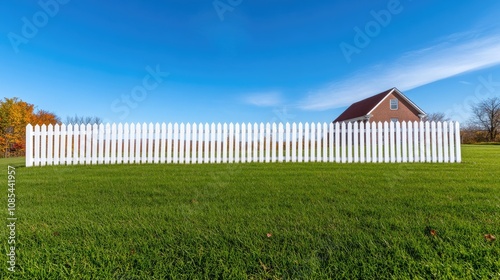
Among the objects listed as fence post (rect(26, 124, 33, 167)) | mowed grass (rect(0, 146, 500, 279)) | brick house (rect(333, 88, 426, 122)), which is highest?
brick house (rect(333, 88, 426, 122))

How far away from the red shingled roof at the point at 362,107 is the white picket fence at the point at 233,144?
942 inches

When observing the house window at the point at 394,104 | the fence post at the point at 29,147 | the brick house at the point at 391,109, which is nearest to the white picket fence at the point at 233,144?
the fence post at the point at 29,147

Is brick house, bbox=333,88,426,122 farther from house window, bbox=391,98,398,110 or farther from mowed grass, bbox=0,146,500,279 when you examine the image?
mowed grass, bbox=0,146,500,279

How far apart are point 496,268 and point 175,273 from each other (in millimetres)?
2706

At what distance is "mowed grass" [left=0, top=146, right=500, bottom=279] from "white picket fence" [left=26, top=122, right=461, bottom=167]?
4.30m

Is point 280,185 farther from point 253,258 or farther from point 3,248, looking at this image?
point 3,248

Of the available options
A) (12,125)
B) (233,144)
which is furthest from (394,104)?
(12,125)

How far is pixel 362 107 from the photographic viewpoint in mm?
34875

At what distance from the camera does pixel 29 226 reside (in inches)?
119

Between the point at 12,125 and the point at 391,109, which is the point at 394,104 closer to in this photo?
the point at 391,109

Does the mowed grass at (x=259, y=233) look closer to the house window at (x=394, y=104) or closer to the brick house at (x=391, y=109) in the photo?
the brick house at (x=391, y=109)

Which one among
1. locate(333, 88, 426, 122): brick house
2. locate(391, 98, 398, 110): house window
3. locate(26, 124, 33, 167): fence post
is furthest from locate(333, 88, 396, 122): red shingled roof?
locate(26, 124, 33, 167): fence post

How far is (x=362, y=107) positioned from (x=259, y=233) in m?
36.0

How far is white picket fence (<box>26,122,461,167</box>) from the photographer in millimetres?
8938
